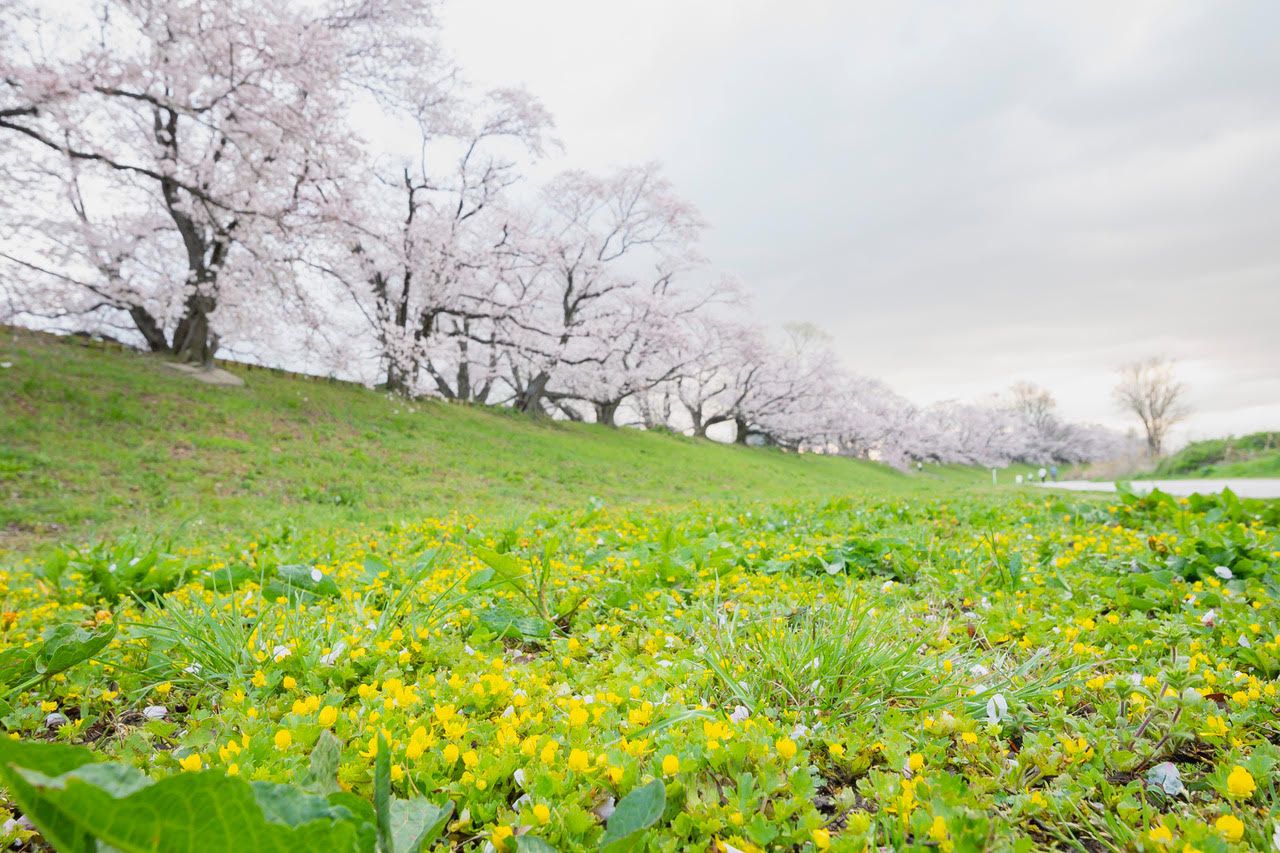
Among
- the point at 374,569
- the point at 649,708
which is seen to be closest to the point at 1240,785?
the point at 649,708

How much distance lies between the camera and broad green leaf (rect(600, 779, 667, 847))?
1.20 meters

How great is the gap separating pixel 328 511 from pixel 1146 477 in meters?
26.2

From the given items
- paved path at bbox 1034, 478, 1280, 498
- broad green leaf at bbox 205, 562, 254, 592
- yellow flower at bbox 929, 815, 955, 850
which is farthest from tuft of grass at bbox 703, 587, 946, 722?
paved path at bbox 1034, 478, 1280, 498

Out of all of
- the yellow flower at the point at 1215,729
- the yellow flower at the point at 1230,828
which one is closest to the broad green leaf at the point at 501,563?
the yellow flower at the point at 1230,828

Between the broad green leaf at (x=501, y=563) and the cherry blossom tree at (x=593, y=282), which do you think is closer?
the broad green leaf at (x=501, y=563)

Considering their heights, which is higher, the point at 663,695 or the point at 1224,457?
the point at 1224,457

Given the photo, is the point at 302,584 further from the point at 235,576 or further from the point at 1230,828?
the point at 1230,828

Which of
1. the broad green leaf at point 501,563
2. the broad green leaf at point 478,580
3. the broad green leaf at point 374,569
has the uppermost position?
the broad green leaf at point 501,563

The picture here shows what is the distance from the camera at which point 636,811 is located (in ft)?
4.03

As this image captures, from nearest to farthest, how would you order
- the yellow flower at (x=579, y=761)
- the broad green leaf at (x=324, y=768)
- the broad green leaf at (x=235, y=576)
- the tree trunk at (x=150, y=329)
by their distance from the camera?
the broad green leaf at (x=324, y=768) → the yellow flower at (x=579, y=761) → the broad green leaf at (x=235, y=576) → the tree trunk at (x=150, y=329)

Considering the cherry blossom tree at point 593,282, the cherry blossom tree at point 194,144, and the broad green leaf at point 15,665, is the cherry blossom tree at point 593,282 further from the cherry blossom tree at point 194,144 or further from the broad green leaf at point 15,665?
the broad green leaf at point 15,665

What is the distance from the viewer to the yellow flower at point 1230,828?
1207 mm

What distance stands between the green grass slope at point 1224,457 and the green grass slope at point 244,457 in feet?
47.1

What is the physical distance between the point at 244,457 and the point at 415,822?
11.2 meters
